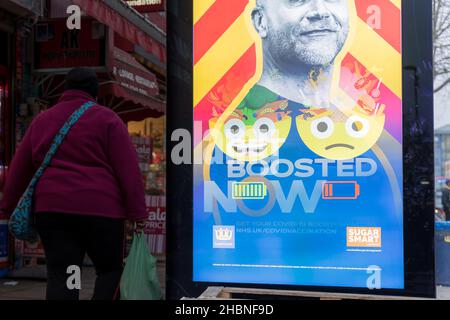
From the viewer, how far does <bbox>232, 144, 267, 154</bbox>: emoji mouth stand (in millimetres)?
3635

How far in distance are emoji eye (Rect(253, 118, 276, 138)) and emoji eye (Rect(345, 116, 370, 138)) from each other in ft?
1.64

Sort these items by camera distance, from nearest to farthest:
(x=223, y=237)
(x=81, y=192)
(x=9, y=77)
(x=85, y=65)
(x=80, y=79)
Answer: (x=81, y=192) → (x=80, y=79) → (x=223, y=237) → (x=85, y=65) → (x=9, y=77)

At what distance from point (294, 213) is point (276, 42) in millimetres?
1191

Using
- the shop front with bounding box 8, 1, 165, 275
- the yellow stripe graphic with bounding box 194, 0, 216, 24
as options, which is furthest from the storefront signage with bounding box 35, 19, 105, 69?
the yellow stripe graphic with bounding box 194, 0, 216, 24

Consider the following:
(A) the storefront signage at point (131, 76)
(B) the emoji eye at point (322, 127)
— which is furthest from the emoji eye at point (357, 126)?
(A) the storefront signage at point (131, 76)

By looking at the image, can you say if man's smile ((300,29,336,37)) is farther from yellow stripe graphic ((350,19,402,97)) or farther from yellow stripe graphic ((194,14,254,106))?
yellow stripe graphic ((194,14,254,106))

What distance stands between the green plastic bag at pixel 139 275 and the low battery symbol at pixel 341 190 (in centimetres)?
122

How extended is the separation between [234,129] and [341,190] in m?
0.84

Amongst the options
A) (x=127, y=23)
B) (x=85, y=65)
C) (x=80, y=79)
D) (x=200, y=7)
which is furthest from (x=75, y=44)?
(x=80, y=79)

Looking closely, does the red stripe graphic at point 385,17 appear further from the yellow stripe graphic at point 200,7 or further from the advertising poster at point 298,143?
the yellow stripe graphic at point 200,7

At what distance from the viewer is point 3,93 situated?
7117 millimetres

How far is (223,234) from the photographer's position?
3.68 meters

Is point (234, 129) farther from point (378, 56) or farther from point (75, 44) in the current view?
point (75, 44)
